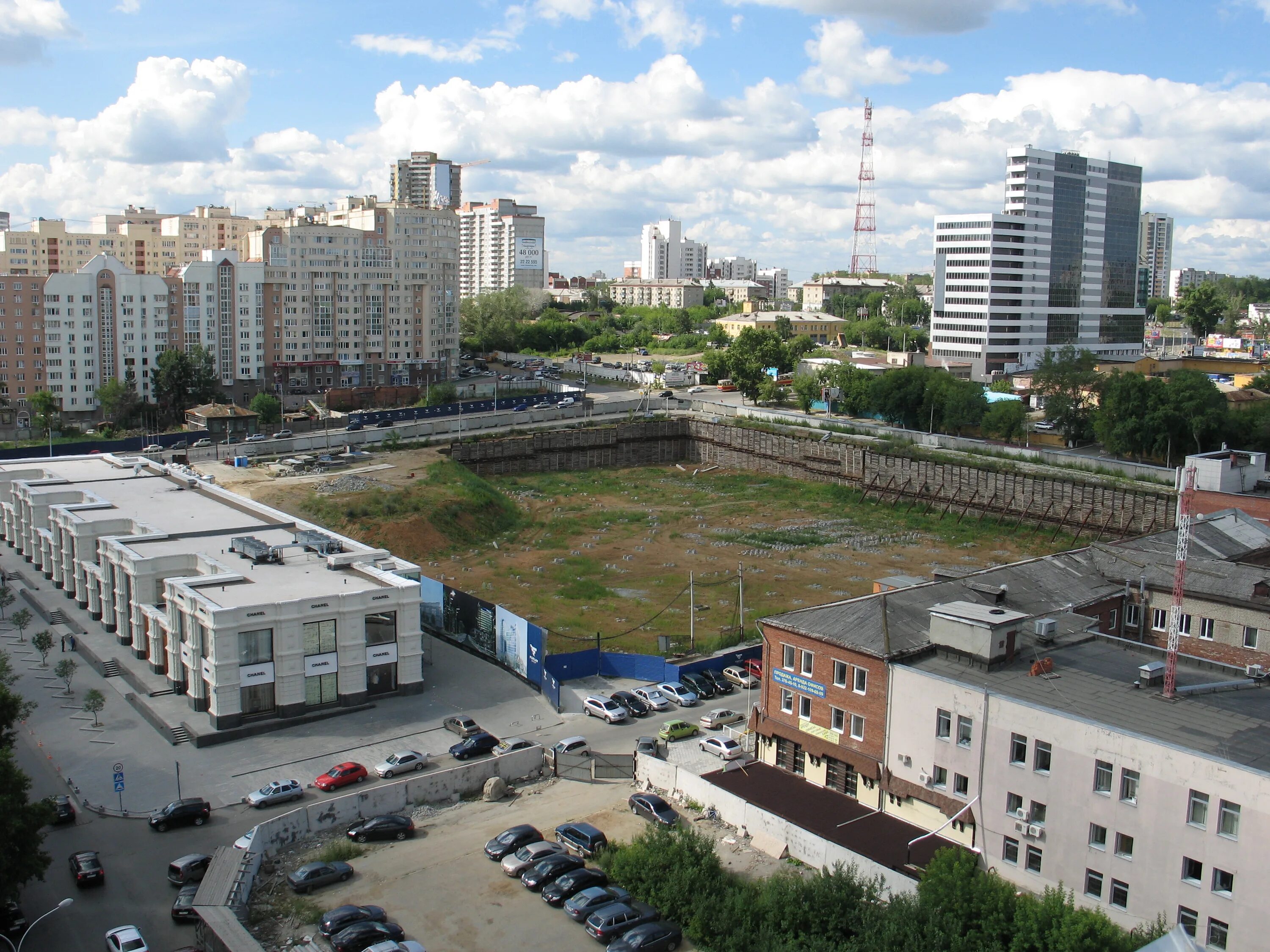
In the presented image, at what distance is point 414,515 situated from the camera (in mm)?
51531

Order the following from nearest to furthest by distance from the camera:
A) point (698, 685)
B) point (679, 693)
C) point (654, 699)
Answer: point (654, 699) < point (679, 693) < point (698, 685)

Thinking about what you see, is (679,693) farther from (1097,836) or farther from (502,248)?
(502,248)

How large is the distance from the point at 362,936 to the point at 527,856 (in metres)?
3.88

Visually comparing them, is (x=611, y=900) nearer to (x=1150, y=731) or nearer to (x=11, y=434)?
(x=1150, y=731)

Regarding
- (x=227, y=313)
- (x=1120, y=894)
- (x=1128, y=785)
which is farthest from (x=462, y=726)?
(x=227, y=313)

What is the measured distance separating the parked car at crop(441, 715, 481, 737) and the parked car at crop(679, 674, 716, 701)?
642 centimetres

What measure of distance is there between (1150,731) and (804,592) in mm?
24082

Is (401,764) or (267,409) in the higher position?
(267,409)

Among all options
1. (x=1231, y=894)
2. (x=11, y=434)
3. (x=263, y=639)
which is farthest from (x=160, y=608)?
(x=11, y=434)

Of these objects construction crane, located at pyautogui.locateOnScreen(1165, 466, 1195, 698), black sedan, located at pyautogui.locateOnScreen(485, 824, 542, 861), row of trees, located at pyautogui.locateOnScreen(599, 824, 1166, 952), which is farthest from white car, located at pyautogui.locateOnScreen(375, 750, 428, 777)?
construction crane, located at pyautogui.locateOnScreen(1165, 466, 1195, 698)

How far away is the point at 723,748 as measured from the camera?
27344 mm

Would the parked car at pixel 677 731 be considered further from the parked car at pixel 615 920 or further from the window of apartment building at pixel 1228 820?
the window of apartment building at pixel 1228 820

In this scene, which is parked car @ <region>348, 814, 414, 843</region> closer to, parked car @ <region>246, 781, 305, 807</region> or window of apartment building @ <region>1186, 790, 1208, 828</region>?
parked car @ <region>246, 781, 305, 807</region>

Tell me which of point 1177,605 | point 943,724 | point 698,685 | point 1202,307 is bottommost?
point 698,685
